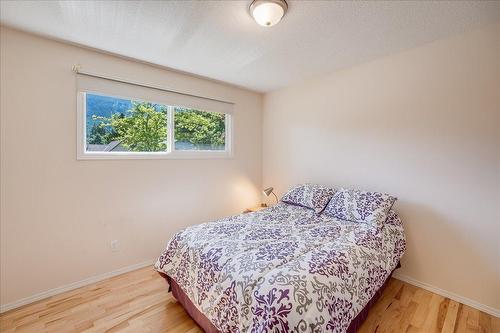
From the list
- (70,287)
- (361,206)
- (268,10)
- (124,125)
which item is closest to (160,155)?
(124,125)

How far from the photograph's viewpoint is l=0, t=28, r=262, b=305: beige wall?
1860 mm

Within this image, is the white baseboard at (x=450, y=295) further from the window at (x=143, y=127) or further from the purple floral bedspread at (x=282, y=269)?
the window at (x=143, y=127)

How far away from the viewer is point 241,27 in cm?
181

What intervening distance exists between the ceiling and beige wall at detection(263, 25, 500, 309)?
24 centimetres

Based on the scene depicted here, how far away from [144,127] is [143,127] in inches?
0.4

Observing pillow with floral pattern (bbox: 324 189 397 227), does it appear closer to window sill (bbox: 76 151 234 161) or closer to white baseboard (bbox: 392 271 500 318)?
white baseboard (bbox: 392 271 500 318)

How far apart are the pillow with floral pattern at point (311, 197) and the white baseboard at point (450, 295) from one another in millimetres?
981

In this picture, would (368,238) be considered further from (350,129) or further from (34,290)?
(34,290)

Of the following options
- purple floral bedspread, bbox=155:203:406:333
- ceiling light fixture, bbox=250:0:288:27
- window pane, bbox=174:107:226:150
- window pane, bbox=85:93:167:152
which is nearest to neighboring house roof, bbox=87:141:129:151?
window pane, bbox=85:93:167:152

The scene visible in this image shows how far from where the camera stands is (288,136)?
3.35m

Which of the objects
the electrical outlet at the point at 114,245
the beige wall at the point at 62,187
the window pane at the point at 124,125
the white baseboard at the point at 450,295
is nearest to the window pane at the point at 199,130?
the window pane at the point at 124,125

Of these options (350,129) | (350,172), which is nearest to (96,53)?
(350,129)

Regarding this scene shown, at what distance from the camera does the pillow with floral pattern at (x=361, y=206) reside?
206cm

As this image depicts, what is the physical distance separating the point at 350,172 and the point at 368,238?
1.05 metres
